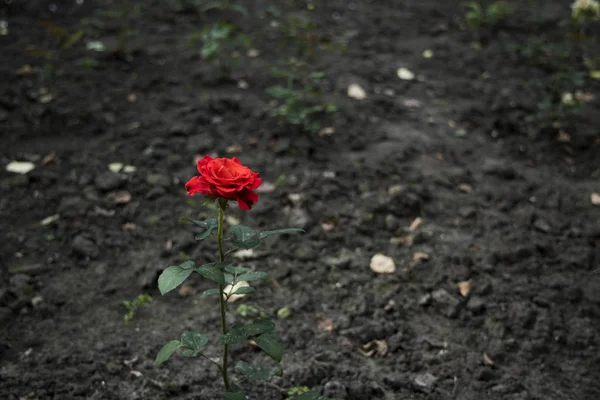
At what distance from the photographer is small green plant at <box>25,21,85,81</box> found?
3.08m

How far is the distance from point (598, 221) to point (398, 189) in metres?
0.92

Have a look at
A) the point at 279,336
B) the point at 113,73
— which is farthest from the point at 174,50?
the point at 279,336

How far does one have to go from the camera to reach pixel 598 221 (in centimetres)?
254

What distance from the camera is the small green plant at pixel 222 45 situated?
310cm

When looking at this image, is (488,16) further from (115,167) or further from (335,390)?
(335,390)

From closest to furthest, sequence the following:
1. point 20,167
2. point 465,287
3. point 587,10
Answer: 1. point 465,287
2. point 20,167
3. point 587,10

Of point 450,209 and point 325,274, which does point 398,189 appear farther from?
point 325,274

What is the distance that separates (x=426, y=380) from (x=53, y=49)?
306cm

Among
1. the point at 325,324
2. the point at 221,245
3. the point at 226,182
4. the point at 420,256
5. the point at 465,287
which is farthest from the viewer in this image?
the point at 420,256

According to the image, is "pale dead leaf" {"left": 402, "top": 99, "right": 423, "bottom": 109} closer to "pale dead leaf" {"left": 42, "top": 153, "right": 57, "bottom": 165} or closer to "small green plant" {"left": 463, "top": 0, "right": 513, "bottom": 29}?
"small green plant" {"left": 463, "top": 0, "right": 513, "bottom": 29}

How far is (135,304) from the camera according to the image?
2.01 metres

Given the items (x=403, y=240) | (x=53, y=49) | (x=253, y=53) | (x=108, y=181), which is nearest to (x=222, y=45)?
(x=253, y=53)

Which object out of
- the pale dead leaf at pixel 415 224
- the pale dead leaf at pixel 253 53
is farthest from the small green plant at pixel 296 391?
the pale dead leaf at pixel 253 53

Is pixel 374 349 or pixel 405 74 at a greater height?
pixel 405 74
